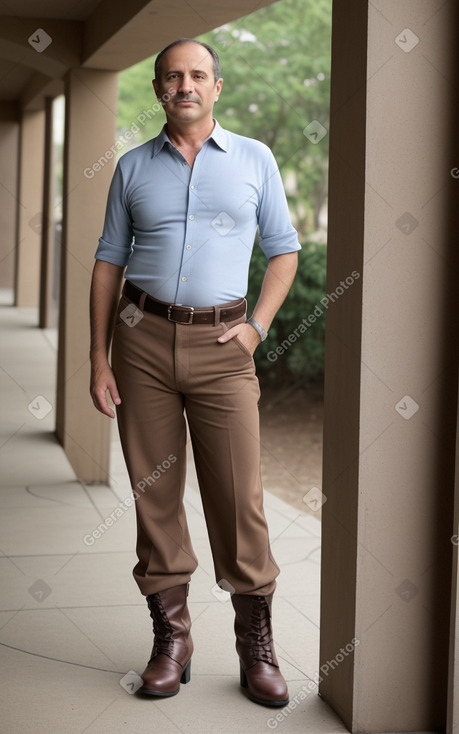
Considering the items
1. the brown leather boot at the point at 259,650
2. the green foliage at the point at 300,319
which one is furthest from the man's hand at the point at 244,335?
the green foliage at the point at 300,319

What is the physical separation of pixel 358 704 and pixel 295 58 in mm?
17613

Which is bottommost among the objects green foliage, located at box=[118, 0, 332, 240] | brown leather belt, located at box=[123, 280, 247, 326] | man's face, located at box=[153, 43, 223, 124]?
brown leather belt, located at box=[123, 280, 247, 326]

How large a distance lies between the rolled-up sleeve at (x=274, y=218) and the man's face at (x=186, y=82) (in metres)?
0.30

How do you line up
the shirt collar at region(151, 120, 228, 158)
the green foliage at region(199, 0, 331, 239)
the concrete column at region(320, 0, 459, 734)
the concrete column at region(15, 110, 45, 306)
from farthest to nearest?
the green foliage at region(199, 0, 331, 239)
the concrete column at region(15, 110, 45, 306)
the shirt collar at region(151, 120, 228, 158)
the concrete column at region(320, 0, 459, 734)

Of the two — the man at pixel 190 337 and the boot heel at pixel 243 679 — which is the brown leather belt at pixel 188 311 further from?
the boot heel at pixel 243 679

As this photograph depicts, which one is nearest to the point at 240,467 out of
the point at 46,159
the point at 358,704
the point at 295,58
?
the point at 358,704

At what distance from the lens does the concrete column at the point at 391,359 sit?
303cm

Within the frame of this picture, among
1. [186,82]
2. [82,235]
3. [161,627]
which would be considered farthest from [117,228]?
[82,235]

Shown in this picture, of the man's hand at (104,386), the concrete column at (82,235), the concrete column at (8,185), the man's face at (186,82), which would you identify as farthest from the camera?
the concrete column at (8,185)

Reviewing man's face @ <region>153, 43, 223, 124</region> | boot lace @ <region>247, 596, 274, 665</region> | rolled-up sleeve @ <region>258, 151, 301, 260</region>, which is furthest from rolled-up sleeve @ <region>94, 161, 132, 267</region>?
boot lace @ <region>247, 596, 274, 665</region>

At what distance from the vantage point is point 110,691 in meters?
3.52

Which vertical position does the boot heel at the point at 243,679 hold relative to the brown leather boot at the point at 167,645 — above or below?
below

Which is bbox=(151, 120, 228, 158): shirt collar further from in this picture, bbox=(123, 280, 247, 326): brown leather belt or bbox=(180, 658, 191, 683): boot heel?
bbox=(180, 658, 191, 683): boot heel

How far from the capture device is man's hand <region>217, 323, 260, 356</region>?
3.27 metres
